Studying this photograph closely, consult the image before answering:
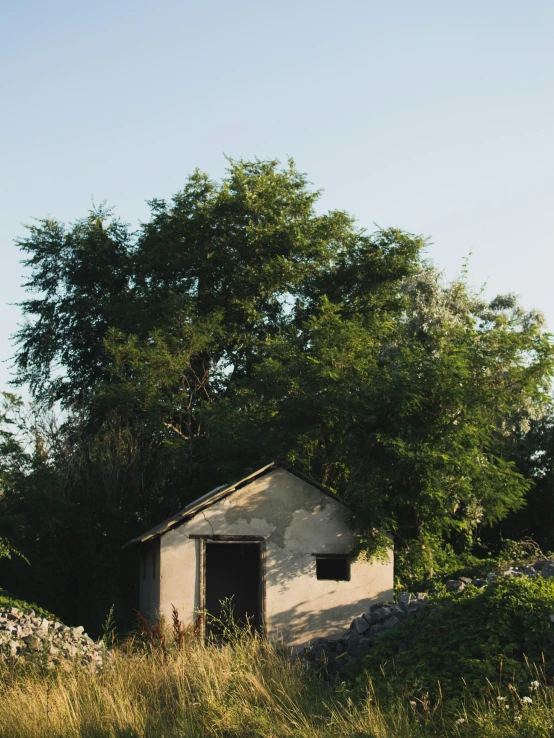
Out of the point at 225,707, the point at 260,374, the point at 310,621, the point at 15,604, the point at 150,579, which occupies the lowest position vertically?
the point at 310,621

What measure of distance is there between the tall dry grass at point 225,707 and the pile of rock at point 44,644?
0.59 meters

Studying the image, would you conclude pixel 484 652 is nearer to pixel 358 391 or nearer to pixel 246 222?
pixel 358 391

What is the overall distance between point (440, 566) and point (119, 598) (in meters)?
8.64

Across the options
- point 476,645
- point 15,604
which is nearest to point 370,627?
point 476,645

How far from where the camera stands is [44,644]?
12625 millimetres

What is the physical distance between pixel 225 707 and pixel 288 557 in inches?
329

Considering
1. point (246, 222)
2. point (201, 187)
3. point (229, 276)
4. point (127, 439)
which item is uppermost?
point (201, 187)

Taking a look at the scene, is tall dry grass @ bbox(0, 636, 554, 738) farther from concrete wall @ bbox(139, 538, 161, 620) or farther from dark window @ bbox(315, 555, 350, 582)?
dark window @ bbox(315, 555, 350, 582)

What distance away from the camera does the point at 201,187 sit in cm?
3319

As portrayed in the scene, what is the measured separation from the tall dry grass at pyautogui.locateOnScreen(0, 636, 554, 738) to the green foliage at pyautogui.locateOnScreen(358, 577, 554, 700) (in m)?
0.45

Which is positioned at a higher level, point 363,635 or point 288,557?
point 288,557

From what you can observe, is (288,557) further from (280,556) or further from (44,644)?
(44,644)

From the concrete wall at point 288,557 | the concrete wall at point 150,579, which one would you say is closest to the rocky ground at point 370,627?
the concrete wall at point 288,557

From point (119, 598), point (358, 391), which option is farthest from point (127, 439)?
point (358, 391)
